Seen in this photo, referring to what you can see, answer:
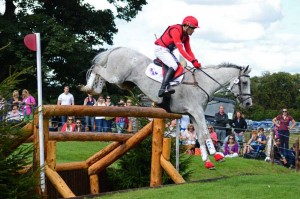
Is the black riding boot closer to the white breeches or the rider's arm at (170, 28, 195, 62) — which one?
the white breeches

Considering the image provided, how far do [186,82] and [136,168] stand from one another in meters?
2.25

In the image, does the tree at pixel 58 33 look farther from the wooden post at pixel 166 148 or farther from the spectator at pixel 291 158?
the wooden post at pixel 166 148

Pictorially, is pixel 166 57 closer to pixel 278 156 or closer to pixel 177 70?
pixel 177 70

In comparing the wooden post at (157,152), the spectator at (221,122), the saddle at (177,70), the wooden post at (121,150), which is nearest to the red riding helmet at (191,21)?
the saddle at (177,70)

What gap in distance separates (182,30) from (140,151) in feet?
9.27

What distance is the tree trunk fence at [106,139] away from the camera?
27.7ft

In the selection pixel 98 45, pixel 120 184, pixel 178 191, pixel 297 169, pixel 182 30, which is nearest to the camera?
pixel 178 191

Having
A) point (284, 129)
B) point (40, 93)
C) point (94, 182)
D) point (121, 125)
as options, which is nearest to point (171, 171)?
point (94, 182)

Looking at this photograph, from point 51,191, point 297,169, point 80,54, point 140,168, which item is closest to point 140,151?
point 140,168

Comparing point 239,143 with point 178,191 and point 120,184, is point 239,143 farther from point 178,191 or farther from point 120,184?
point 178,191

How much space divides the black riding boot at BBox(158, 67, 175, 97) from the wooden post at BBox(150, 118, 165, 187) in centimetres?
111

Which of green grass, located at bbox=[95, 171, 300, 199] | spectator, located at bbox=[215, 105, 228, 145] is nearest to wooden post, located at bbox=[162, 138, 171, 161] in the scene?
green grass, located at bbox=[95, 171, 300, 199]

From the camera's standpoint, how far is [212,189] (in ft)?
28.6

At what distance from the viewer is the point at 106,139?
10.3 metres
